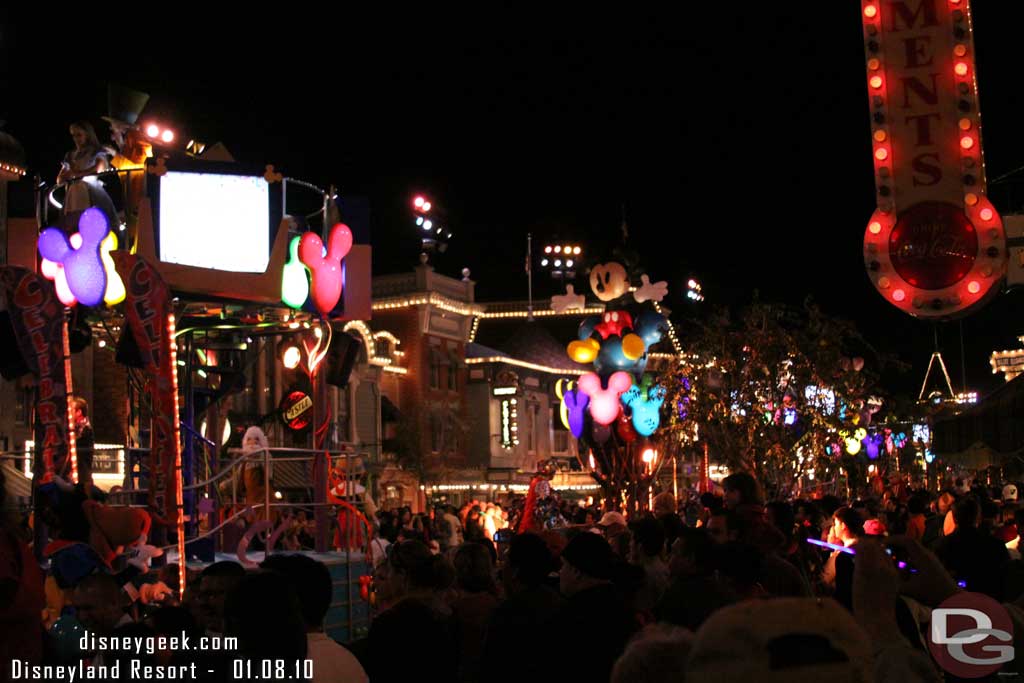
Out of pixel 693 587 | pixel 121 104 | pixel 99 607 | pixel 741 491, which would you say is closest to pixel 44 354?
pixel 121 104

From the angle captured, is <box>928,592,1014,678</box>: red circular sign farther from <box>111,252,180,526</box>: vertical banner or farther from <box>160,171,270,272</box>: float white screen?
<box>160,171,270,272</box>: float white screen

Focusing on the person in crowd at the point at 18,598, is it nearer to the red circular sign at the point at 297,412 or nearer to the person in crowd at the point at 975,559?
the person in crowd at the point at 975,559

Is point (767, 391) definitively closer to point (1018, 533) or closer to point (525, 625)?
point (1018, 533)

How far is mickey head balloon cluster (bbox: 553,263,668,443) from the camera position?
22.8 m

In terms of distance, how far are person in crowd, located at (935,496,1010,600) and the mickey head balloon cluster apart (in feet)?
47.4

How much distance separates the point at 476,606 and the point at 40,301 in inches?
264

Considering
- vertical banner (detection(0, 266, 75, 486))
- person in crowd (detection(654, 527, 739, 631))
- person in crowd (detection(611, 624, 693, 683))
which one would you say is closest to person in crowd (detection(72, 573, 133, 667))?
person in crowd (detection(654, 527, 739, 631))

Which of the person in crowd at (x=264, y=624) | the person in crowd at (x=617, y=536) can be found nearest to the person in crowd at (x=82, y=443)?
→ the person in crowd at (x=617, y=536)

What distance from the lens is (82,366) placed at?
31.6m

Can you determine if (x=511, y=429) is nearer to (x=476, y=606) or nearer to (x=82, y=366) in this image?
(x=82, y=366)

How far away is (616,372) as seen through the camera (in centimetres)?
2284

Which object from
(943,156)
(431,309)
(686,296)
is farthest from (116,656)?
(686,296)

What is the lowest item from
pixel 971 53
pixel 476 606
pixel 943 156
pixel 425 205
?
pixel 476 606

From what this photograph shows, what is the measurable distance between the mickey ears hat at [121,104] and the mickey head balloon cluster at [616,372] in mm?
10012
